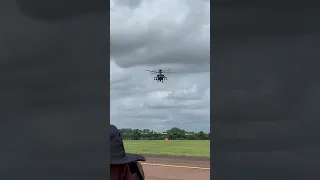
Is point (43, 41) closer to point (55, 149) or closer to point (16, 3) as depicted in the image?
point (16, 3)

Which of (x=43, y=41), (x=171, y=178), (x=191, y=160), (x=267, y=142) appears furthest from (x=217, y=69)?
(x=191, y=160)

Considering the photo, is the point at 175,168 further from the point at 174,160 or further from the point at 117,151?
the point at 117,151

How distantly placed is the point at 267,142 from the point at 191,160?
1301 cm

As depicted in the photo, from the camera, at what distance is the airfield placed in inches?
412

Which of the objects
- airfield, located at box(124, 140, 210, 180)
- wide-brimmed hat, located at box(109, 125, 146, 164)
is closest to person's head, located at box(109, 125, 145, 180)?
wide-brimmed hat, located at box(109, 125, 146, 164)

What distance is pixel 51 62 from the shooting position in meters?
1.24

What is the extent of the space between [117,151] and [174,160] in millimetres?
12583

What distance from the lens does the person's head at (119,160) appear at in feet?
5.98

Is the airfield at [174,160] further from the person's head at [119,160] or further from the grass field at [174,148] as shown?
the person's head at [119,160]

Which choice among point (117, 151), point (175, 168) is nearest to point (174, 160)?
point (175, 168)

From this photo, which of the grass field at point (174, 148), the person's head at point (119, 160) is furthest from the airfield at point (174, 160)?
the person's head at point (119, 160)

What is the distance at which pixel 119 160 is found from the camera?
6.00 feet

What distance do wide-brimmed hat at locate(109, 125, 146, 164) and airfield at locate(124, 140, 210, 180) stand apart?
603cm

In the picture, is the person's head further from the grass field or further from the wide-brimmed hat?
the grass field
